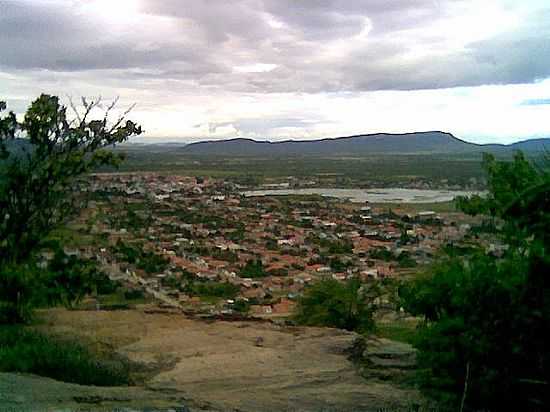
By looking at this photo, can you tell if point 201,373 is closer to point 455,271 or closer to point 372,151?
point 455,271

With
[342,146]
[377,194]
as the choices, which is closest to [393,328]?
[377,194]

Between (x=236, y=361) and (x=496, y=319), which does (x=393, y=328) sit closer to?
(x=236, y=361)

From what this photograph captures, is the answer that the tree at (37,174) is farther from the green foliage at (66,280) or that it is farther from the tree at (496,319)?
the tree at (496,319)

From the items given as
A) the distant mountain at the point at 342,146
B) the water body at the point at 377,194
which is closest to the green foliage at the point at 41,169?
the water body at the point at 377,194

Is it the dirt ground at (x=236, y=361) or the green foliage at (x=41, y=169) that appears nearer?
the dirt ground at (x=236, y=361)

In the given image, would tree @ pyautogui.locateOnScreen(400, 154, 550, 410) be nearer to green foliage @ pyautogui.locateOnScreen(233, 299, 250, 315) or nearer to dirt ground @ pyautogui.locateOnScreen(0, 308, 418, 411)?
dirt ground @ pyautogui.locateOnScreen(0, 308, 418, 411)

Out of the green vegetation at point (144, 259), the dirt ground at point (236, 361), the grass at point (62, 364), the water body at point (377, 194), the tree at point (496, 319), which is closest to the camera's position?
the tree at point (496, 319)
